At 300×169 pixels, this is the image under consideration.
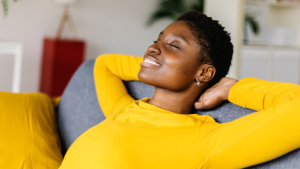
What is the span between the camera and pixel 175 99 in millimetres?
1045

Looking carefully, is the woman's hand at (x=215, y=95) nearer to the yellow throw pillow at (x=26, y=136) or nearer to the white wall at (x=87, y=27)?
the yellow throw pillow at (x=26, y=136)

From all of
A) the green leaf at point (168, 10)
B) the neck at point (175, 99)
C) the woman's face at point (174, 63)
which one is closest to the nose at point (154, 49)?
the woman's face at point (174, 63)

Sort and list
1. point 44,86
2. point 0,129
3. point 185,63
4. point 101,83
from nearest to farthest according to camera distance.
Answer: point 185,63, point 0,129, point 101,83, point 44,86

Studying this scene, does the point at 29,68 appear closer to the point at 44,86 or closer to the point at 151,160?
the point at 44,86

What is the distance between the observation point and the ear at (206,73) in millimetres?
1030

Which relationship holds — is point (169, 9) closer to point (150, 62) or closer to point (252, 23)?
point (252, 23)

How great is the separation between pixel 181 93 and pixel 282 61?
3.52m

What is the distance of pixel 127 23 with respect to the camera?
4633mm

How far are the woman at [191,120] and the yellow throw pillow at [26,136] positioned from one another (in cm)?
31

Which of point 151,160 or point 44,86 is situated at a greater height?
point 151,160

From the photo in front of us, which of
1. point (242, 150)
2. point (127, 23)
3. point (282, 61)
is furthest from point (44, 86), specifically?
point (242, 150)

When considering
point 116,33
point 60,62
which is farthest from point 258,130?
point 116,33

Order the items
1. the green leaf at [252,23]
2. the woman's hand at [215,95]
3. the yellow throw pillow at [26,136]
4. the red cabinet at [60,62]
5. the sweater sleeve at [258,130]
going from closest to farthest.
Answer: the sweater sleeve at [258,130] < the woman's hand at [215,95] < the yellow throw pillow at [26,136] < the red cabinet at [60,62] < the green leaf at [252,23]

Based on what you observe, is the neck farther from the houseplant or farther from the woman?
the houseplant
